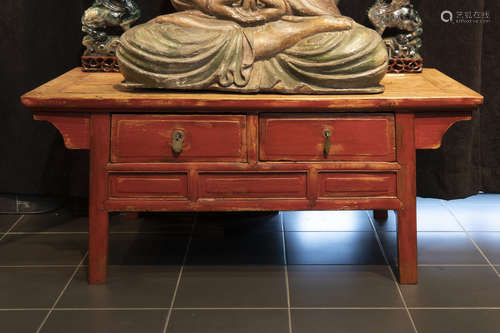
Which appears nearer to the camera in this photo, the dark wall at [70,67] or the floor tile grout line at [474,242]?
the floor tile grout line at [474,242]

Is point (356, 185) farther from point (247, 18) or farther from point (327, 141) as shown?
point (247, 18)

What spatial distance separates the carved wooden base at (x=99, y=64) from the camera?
3.09 meters

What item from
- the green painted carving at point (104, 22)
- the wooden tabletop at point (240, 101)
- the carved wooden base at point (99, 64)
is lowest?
the wooden tabletop at point (240, 101)

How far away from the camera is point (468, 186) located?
341 centimetres

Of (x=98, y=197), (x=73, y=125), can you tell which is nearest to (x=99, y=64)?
(x=73, y=125)

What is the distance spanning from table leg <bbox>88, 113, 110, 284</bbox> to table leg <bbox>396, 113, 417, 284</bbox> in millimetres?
985

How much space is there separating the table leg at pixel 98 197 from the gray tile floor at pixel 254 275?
0.07 m

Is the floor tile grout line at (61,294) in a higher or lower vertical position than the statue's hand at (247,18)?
lower

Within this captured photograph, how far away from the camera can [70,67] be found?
3318mm

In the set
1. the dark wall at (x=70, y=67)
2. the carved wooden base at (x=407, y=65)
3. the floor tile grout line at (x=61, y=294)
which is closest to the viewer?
the floor tile grout line at (x=61, y=294)

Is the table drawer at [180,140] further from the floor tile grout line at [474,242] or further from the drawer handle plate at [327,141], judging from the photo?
the floor tile grout line at [474,242]

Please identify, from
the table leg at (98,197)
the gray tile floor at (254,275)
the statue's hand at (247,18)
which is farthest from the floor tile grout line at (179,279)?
the statue's hand at (247,18)

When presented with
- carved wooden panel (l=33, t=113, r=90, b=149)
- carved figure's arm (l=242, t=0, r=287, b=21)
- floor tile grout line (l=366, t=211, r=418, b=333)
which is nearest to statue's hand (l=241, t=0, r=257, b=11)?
carved figure's arm (l=242, t=0, r=287, b=21)

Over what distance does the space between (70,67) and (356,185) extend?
4.58 feet
